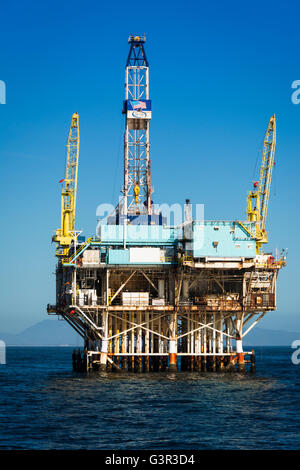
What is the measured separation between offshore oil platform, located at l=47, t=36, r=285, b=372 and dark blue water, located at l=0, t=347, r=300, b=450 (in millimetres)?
4990

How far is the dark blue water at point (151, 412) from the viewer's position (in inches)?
1676

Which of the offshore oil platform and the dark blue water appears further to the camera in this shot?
the offshore oil platform

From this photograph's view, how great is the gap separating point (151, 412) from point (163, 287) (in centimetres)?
2823

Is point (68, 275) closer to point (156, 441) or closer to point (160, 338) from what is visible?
point (160, 338)

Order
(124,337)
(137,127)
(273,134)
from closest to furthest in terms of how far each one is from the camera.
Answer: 1. (124,337)
2. (137,127)
3. (273,134)

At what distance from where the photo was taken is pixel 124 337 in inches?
3241

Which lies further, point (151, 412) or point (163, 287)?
point (163, 287)

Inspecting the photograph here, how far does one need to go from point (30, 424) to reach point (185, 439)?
11.3m

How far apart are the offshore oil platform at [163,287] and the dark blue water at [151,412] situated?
16.4ft

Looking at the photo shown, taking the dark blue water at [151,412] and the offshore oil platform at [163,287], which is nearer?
the dark blue water at [151,412]

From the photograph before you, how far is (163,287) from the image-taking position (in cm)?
8088

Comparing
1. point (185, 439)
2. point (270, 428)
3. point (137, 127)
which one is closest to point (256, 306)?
point (137, 127)

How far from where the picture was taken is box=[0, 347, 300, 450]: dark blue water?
42.6 meters

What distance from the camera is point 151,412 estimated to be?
53656mm
